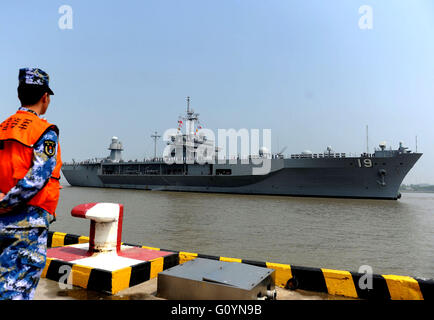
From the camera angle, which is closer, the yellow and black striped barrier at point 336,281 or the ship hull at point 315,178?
the yellow and black striped barrier at point 336,281

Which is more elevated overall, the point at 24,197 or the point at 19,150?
the point at 19,150

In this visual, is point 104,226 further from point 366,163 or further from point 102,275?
point 366,163

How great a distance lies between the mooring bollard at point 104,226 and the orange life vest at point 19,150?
5.49 ft

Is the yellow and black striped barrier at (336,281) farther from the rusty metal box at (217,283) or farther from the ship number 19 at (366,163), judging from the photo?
the ship number 19 at (366,163)

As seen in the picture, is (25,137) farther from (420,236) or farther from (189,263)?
(420,236)

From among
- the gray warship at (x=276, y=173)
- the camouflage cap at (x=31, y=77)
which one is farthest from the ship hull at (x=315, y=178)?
the camouflage cap at (x=31, y=77)

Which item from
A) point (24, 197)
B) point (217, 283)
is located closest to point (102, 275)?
point (217, 283)

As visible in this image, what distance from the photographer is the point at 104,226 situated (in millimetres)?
3189

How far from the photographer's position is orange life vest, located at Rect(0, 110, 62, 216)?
4.65 ft

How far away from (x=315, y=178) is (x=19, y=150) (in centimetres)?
2743

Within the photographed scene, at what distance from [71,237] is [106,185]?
136ft

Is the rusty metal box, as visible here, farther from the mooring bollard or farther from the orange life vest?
the orange life vest

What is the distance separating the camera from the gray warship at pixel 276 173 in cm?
2502

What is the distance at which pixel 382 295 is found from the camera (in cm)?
258
